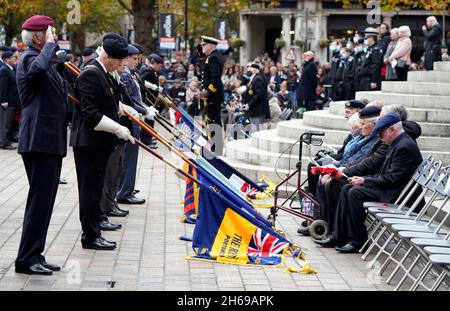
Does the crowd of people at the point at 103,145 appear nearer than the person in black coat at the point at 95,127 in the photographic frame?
Yes

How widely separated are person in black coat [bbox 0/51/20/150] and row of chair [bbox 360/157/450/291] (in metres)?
13.4

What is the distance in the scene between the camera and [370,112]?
11984 millimetres

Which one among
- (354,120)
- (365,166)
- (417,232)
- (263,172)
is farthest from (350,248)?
(263,172)

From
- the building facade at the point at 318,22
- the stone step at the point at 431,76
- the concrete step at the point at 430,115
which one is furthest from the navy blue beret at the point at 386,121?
the building facade at the point at 318,22

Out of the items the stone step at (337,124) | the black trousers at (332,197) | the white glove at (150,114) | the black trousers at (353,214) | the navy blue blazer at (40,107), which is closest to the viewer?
the navy blue blazer at (40,107)

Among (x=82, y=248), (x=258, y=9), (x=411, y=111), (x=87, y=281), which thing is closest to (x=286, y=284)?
(x=87, y=281)

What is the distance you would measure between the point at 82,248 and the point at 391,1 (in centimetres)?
2810

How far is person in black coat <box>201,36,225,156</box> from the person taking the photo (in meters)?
18.2

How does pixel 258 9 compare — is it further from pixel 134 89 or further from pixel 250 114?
pixel 134 89

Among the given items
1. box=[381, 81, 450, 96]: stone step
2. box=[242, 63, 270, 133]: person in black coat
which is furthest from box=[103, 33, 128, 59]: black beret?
box=[242, 63, 270, 133]: person in black coat

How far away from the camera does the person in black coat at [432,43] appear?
2341cm

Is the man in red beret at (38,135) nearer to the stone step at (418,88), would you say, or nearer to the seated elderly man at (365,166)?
the seated elderly man at (365,166)

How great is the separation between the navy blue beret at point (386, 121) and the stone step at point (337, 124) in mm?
4978

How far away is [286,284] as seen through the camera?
31.0ft
